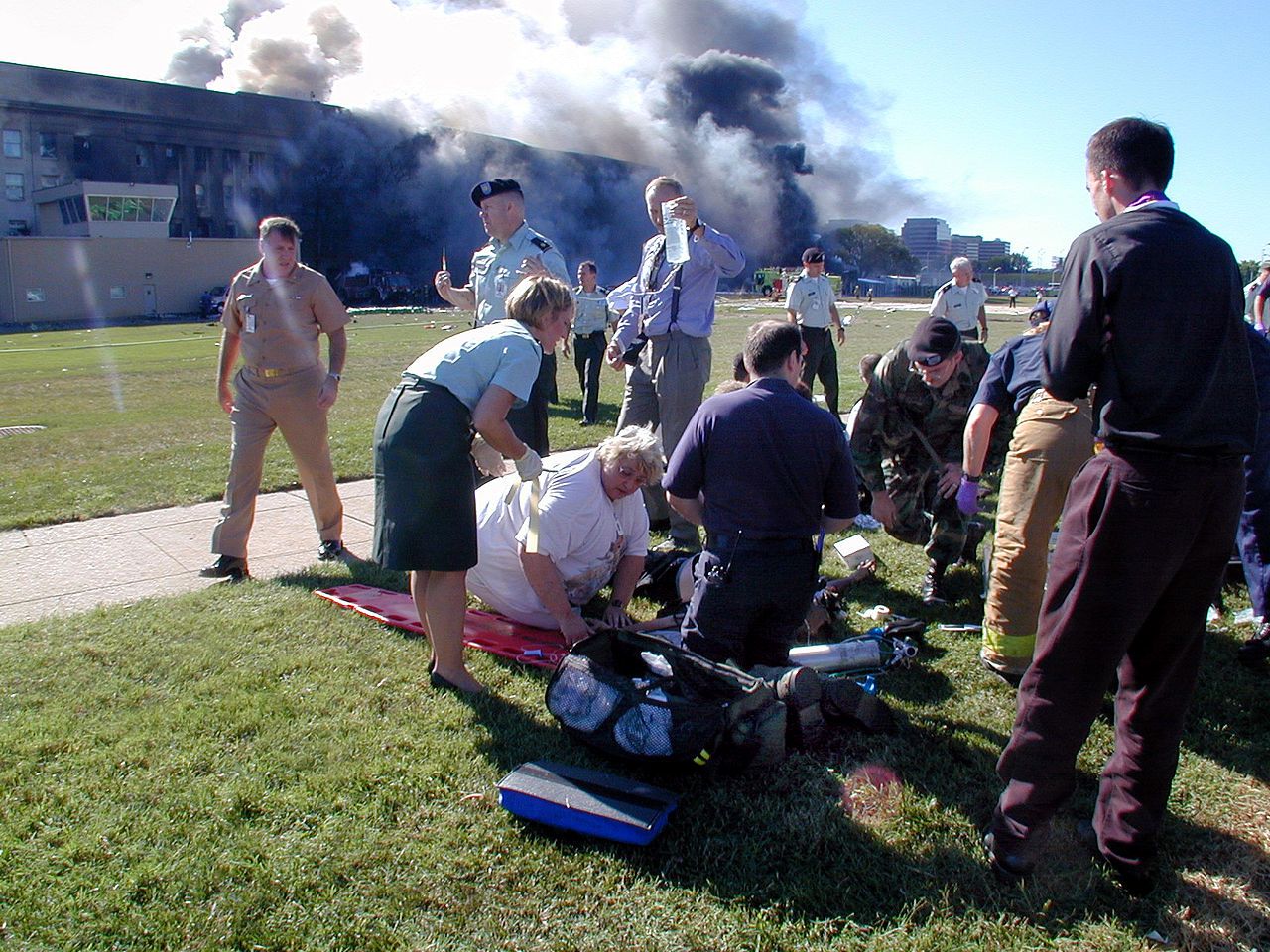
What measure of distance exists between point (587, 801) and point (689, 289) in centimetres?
349

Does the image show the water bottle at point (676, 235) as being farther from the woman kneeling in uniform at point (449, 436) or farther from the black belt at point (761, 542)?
the black belt at point (761, 542)

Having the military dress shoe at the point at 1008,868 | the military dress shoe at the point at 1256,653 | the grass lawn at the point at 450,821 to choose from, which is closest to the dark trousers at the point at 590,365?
the grass lawn at the point at 450,821

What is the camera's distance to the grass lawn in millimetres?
2434

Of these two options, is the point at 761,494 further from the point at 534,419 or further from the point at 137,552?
the point at 137,552

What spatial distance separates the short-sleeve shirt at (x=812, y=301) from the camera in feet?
34.1

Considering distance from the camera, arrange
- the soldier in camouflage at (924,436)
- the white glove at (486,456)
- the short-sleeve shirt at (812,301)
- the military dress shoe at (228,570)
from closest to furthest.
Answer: the white glove at (486,456), the soldier in camouflage at (924,436), the military dress shoe at (228,570), the short-sleeve shirt at (812,301)

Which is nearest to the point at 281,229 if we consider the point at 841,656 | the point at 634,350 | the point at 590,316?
the point at 634,350

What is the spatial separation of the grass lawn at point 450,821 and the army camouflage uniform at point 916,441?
2.56ft

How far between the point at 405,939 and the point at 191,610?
2.74 m

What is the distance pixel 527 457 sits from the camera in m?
3.57

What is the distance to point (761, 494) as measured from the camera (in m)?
3.29

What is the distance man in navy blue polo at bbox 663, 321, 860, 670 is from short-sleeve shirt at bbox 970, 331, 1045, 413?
0.97 meters

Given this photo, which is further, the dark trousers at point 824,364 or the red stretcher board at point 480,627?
the dark trousers at point 824,364

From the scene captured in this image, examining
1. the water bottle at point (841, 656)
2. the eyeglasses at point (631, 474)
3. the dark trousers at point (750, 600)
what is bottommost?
the water bottle at point (841, 656)
